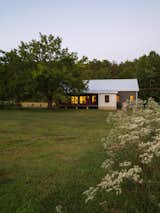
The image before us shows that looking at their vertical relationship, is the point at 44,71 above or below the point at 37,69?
below

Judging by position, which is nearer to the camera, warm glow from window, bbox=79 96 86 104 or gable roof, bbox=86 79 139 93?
gable roof, bbox=86 79 139 93

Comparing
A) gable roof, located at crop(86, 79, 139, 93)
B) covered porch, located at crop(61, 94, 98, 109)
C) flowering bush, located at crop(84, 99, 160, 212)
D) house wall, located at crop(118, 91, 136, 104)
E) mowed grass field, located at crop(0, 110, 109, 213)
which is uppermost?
gable roof, located at crop(86, 79, 139, 93)

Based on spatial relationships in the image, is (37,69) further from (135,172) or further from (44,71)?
(135,172)

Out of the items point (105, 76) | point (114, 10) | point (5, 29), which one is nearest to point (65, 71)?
point (114, 10)

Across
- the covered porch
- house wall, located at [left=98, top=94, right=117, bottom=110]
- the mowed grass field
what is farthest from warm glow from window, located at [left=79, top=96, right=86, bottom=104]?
the mowed grass field

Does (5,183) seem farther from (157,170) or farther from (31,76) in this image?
(31,76)

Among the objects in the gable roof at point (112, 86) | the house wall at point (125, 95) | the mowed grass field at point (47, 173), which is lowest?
the mowed grass field at point (47, 173)

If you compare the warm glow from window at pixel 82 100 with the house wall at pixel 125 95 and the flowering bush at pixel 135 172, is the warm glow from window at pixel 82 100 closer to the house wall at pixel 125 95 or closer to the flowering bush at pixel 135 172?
the house wall at pixel 125 95

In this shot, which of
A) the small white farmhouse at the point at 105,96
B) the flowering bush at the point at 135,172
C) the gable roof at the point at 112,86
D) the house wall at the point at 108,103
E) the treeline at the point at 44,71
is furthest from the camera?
the gable roof at the point at 112,86

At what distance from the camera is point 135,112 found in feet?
15.7

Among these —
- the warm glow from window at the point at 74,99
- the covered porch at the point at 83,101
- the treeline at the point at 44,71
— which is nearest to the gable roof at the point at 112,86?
the covered porch at the point at 83,101

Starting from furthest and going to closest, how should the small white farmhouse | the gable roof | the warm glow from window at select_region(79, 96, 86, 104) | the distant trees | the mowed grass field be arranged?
the warm glow from window at select_region(79, 96, 86, 104) → the gable roof → the small white farmhouse → the distant trees → the mowed grass field

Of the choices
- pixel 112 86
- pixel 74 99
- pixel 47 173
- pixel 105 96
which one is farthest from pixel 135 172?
pixel 112 86

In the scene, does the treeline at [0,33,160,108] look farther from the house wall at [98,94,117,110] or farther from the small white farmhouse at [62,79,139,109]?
the house wall at [98,94,117,110]
